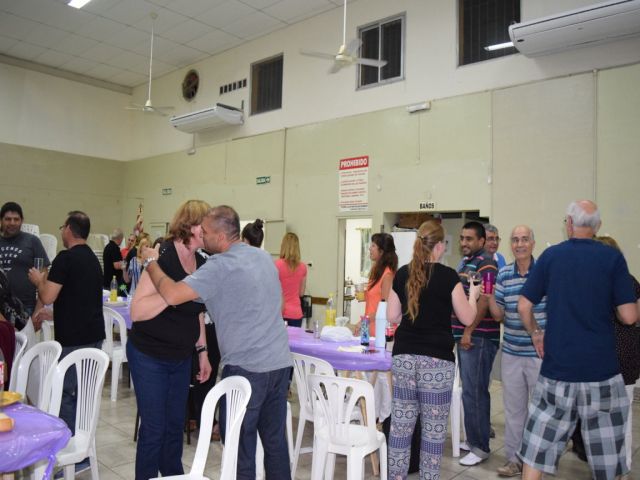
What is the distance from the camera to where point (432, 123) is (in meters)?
6.67

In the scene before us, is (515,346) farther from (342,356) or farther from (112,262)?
(112,262)

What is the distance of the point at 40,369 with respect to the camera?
2.69 metres

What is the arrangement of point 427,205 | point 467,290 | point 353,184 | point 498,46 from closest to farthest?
point 467,290 → point 498,46 → point 427,205 → point 353,184

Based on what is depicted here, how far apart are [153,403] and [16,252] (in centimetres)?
240

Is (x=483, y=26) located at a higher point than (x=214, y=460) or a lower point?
higher

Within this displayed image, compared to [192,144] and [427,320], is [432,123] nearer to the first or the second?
[427,320]

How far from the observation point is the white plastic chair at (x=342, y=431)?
8.43 feet

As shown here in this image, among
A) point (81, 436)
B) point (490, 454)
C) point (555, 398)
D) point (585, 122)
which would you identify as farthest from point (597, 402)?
point (585, 122)

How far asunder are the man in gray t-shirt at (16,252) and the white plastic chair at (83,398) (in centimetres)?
177

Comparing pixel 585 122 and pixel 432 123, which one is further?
pixel 432 123

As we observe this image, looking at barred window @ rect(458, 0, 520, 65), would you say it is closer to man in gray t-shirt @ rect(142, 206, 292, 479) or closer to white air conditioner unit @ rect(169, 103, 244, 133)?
white air conditioner unit @ rect(169, 103, 244, 133)

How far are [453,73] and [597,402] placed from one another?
17.5ft

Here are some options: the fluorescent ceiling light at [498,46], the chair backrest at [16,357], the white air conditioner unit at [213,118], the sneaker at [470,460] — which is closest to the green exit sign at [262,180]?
the white air conditioner unit at [213,118]

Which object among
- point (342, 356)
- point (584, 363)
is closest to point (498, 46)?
point (342, 356)
